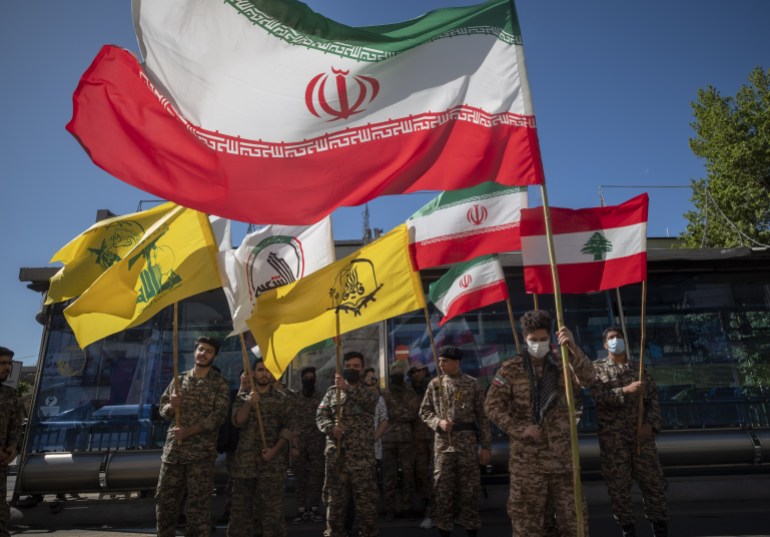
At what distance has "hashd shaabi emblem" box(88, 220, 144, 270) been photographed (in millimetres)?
5652

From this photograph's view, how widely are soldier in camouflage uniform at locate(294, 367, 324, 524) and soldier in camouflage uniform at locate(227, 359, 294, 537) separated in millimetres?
1302

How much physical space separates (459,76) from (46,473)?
7890mm

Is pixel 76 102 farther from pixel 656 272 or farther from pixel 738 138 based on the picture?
pixel 738 138

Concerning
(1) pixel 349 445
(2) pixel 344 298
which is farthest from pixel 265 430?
(2) pixel 344 298

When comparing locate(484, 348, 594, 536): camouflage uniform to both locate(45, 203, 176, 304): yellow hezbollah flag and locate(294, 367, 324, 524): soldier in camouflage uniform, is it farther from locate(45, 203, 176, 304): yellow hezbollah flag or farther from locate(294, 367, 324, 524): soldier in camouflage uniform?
locate(45, 203, 176, 304): yellow hezbollah flag

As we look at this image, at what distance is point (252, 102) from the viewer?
3799 millimetres

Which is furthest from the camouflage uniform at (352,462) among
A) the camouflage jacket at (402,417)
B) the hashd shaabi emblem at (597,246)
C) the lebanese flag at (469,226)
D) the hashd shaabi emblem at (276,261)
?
the hashd shaabi emblem at (597,246)

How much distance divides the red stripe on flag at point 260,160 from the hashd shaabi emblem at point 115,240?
2.11 metres

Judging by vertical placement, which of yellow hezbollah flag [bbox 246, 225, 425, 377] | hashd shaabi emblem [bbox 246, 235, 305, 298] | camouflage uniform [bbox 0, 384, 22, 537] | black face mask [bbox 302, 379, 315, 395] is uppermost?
hashd shaabi emblem [bbox 246, 235, 305, 298]

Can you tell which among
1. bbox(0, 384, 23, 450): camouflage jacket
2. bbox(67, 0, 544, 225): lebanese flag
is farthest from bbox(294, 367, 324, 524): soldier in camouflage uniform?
bbox(67, 0, 544, 225): lebanese flag

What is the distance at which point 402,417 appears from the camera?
24.1 ft

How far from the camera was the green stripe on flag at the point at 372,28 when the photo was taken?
3.88m

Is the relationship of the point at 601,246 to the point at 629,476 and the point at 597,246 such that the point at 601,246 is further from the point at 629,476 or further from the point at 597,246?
the point at 629,476

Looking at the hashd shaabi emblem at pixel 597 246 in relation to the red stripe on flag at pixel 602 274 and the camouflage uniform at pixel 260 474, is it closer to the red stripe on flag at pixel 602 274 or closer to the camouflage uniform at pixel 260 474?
the red stripe on flag at pixel 602 274
